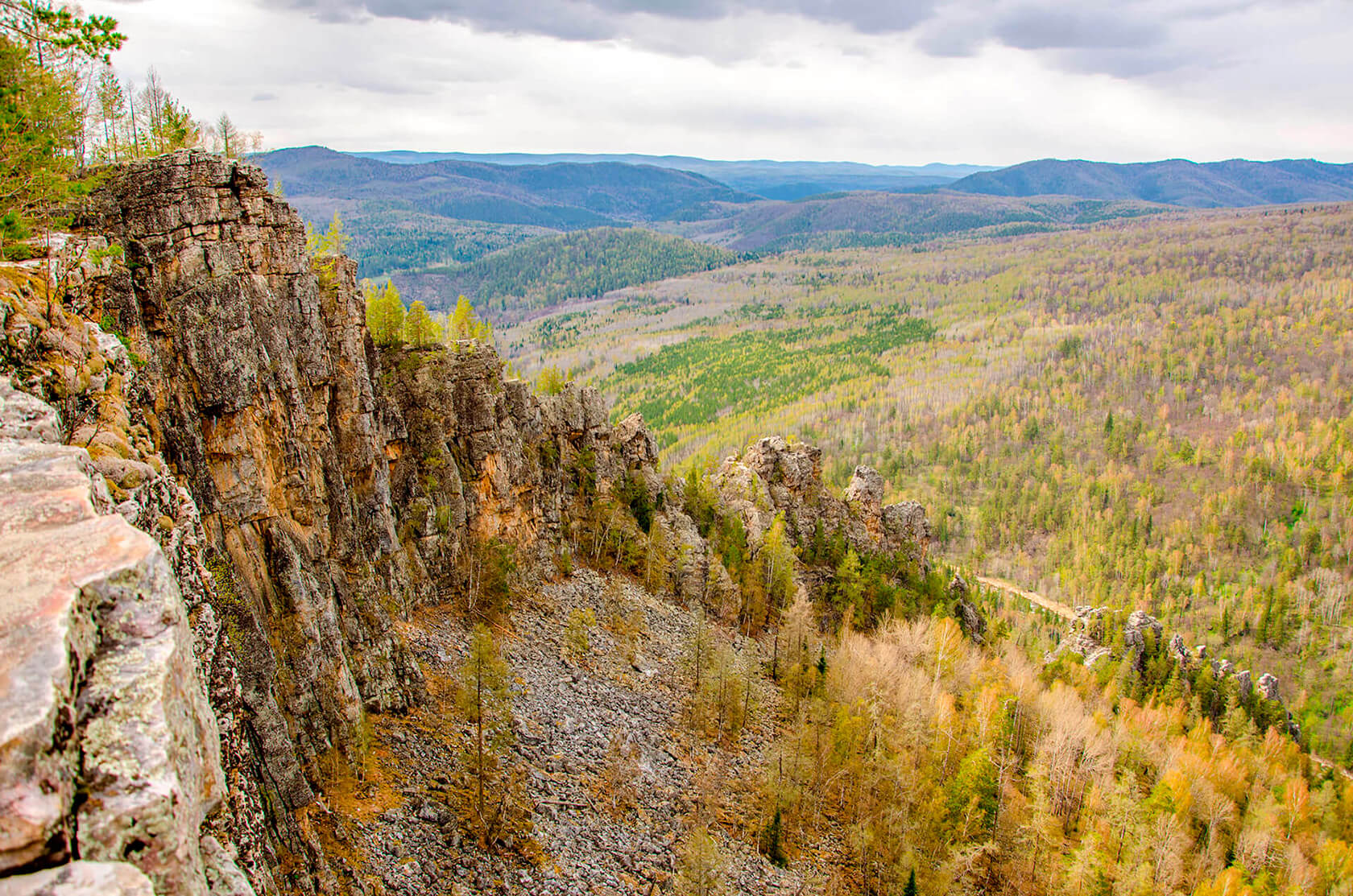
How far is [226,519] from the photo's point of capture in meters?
36.3

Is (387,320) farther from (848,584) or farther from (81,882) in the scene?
(848,584)

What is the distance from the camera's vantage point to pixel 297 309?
44094 mm

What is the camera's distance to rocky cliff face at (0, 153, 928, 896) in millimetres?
9875

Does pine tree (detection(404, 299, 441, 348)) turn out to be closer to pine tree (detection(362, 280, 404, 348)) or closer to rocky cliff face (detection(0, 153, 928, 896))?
pine tree (detection(362, 280, 404, 348))

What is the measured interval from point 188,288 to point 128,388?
14755 mm

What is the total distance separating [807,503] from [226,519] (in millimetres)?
94004

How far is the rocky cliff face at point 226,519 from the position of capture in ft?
32.4

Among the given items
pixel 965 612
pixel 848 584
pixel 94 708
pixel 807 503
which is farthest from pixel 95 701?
pixel 965 612

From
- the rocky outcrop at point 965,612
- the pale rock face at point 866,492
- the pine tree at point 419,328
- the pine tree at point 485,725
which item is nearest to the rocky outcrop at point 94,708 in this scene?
the pine tree at point 485,725

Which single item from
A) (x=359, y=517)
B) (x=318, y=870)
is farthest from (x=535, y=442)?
(x=318, y=870)

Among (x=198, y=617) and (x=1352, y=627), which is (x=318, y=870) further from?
(x=1352, y=627)

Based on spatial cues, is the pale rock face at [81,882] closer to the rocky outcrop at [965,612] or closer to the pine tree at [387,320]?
the pine tree at [387,320]

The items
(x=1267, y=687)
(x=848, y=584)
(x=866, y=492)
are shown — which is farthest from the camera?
(x=1267, y=687)

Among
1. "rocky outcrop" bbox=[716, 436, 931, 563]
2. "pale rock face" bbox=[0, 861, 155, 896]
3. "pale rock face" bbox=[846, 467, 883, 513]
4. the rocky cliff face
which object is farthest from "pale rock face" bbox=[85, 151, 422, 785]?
"pale rock face" bbox=[846, 467, 883, 513]
